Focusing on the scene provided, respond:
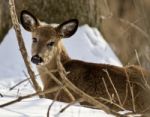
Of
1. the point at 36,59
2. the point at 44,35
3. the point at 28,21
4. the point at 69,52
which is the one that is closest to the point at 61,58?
the point at 44,35

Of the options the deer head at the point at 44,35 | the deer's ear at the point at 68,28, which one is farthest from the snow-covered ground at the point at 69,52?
the deer's ear at the point at 68,28

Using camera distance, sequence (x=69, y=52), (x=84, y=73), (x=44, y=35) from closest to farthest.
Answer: (x=84, y=73) → (x=44, y=35) → (x=69, y=52)

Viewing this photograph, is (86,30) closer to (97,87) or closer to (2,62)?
(2,62)

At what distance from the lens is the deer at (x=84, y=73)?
245 inches

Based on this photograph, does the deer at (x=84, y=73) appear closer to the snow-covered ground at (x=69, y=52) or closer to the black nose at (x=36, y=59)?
the black nose at (x=36, y=59)

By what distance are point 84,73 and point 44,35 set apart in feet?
2.65

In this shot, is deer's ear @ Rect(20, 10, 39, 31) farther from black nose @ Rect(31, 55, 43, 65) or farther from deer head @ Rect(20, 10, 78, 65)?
black nose @ Rect(31, 55, 43, 65)

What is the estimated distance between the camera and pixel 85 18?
10391 mm

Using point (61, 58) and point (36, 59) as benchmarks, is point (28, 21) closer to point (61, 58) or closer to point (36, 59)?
point (61, 58)

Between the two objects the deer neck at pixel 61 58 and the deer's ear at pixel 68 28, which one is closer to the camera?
the deer neck at pixel 61 58

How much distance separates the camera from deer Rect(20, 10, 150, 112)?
6.23 m

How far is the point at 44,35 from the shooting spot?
7.21 m

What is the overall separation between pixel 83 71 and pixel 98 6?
14.4 ft

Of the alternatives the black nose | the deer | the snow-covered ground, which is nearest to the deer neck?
the deer
